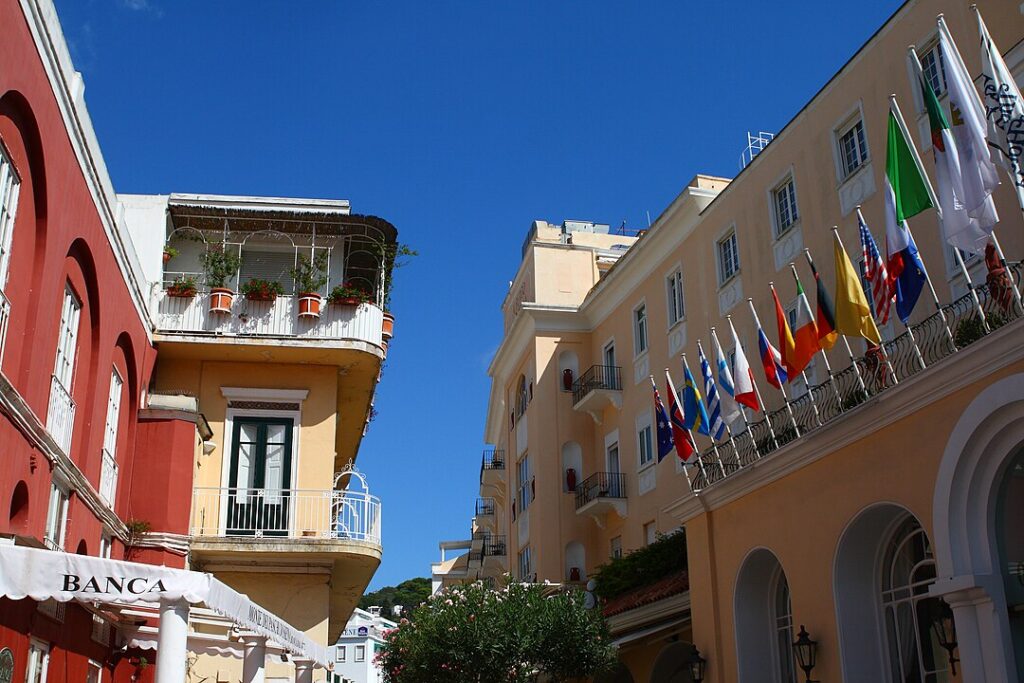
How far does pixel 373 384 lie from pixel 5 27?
37.5 feet

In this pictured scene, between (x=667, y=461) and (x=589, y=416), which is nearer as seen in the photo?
(x=667, y=461)

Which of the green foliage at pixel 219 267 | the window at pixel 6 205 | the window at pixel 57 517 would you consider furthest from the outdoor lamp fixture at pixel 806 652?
the green foliage at pixel 219 267

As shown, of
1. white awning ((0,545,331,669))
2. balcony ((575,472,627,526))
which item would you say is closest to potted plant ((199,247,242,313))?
white awning ((0,545,331,669))

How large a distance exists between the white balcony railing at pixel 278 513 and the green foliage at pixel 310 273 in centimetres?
361

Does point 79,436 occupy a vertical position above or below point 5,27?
below

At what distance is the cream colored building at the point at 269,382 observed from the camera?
61.2 ft

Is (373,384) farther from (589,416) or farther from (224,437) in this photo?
(589,416)

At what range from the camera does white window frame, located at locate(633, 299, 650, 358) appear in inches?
1228

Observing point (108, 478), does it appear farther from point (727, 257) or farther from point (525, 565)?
point (525, 565)

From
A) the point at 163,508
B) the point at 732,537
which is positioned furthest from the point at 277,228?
the point at 732,537

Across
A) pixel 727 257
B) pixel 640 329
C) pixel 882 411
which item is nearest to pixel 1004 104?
pixel 882 411

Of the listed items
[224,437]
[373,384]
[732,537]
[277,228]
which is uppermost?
[277,228]

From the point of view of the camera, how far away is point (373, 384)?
21.1m

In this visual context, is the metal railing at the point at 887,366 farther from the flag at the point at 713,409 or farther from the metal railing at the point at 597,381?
the metal railing at the point at 597,381
